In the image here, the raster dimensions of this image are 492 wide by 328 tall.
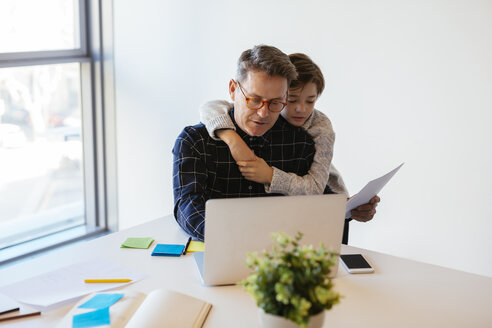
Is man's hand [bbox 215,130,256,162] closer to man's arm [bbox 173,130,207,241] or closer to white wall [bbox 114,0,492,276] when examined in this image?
man's arm [bbox 173,130,207,241]

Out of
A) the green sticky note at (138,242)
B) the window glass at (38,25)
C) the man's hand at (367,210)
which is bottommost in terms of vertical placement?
the green sticky note at (138,242)

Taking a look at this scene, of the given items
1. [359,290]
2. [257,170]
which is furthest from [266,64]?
[359,290]

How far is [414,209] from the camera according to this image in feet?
8.61

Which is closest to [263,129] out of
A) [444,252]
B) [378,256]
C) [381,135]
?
[378,256]

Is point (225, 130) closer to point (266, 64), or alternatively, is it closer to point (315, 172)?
point (266, 64)

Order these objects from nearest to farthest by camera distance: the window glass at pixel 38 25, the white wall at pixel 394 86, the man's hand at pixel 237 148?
1. the man's hand at pixel 237 148
2. the white wall at pixel 394 86
3. the window glass at pixel 38 25

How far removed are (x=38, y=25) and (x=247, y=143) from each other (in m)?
1.88

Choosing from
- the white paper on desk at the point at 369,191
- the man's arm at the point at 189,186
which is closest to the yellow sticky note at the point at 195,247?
the man's arm at the point at 189,186

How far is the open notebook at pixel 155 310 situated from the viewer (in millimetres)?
1152

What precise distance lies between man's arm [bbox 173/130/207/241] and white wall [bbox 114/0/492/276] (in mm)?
1162

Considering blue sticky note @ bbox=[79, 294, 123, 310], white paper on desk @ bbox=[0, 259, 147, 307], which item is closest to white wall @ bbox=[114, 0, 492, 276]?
white paper on desk @ bbox=[0, 259, 147, 307]

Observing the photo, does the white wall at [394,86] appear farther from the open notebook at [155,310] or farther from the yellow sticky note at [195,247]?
the open notebook at [155,310]

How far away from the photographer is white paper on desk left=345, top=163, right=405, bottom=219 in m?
1.67

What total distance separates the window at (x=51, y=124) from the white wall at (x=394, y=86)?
49 centimetres
